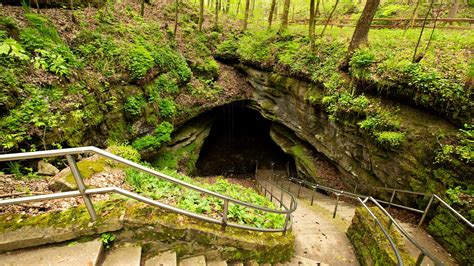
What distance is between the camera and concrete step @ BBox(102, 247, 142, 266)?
257 centimetres

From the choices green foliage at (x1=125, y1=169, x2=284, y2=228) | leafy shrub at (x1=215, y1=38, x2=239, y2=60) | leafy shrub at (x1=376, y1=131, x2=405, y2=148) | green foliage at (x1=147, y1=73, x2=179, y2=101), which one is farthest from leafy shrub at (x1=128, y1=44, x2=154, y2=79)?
leafy shrub at (x1=376, y1=131, x2=405, y2=148)

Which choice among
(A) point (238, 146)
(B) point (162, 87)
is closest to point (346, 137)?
(B) point (162, 87)

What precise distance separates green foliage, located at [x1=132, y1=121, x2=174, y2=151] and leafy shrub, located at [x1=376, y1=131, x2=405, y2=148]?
28.0ft

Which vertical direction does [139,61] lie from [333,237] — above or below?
above

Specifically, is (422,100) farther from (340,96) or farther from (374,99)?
(340,96)

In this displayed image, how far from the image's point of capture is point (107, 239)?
2.70 meters

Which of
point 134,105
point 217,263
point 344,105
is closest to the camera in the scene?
point 217,263

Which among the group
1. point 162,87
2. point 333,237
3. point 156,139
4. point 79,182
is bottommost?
point 333,237

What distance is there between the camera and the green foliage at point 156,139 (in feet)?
29.8

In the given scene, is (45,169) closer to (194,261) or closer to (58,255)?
(58,255)

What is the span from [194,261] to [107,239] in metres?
1.19

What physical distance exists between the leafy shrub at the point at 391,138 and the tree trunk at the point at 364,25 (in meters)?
3.70

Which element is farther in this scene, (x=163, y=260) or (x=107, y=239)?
(x=163, y=260)

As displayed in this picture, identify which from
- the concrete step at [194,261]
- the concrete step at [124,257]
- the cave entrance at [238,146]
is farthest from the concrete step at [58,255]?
the cave entrance at [238,146]
